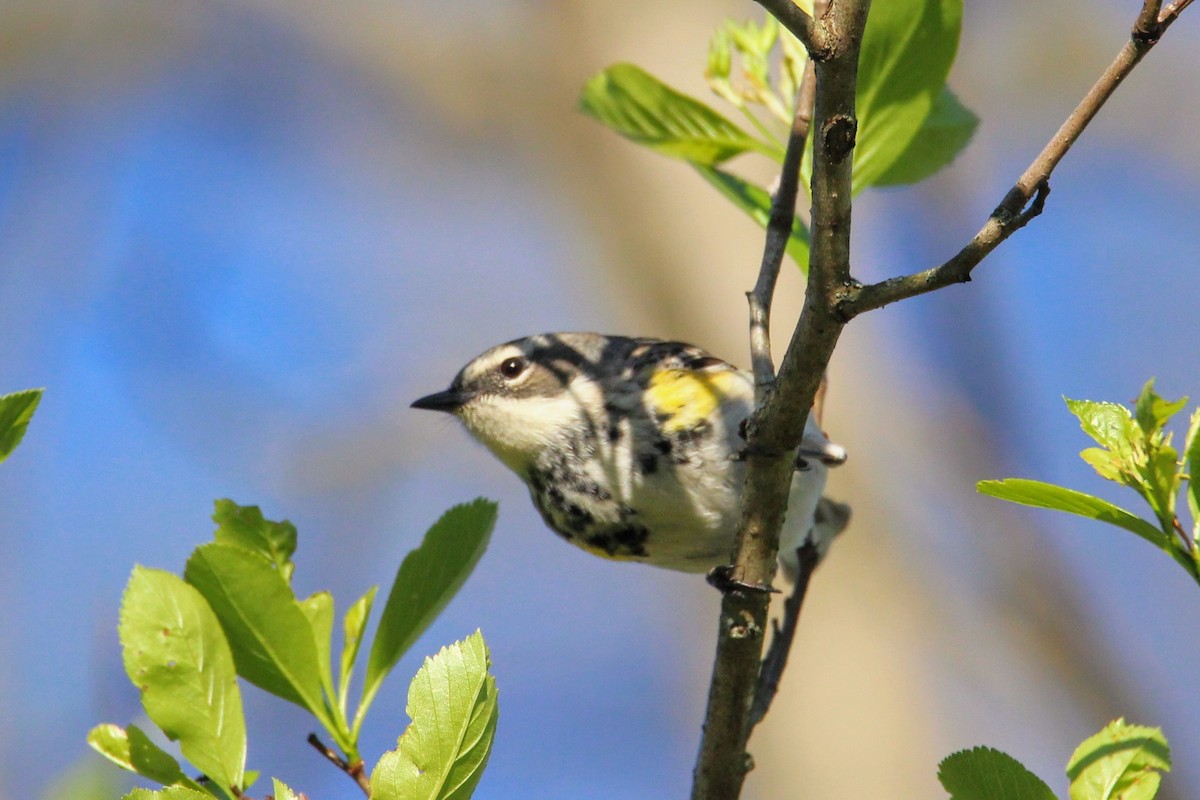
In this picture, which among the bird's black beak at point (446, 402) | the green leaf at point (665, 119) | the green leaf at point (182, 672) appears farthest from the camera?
the bird's black beak at point (446, 402)

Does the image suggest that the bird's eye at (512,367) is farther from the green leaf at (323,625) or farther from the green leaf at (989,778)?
the green leaf at (989,778)

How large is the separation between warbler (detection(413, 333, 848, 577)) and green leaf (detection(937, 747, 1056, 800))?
124 centimetres

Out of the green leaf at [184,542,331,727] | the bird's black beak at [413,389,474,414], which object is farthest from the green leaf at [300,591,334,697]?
the bird's black beak at [413,389,474,414]

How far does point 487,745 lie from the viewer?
1414 millimetres

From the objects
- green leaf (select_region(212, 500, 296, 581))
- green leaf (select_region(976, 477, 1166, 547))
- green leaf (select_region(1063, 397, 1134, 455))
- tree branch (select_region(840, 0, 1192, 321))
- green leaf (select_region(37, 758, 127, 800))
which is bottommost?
green leaf (select_region(37, 758, 127, 800))

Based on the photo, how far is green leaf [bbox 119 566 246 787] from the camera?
158 centimetres

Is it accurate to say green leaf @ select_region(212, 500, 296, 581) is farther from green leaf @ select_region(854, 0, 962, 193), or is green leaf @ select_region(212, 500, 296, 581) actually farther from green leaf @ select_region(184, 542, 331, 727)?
green leaf @ select_region(854, 0, 962, 193)

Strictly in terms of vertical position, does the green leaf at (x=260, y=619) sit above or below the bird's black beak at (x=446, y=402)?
below

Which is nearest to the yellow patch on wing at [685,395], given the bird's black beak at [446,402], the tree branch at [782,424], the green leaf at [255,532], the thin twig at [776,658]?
the thin twig at [776,658]

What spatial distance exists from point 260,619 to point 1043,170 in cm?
118

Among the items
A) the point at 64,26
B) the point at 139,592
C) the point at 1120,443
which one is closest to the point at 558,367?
the point at 139,592

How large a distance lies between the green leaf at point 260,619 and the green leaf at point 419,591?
0.36 feet

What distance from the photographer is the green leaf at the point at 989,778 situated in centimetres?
141

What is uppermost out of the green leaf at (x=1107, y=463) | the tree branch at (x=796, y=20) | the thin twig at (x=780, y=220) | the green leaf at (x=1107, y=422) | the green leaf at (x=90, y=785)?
the thin twig at (x=780, y=220)
